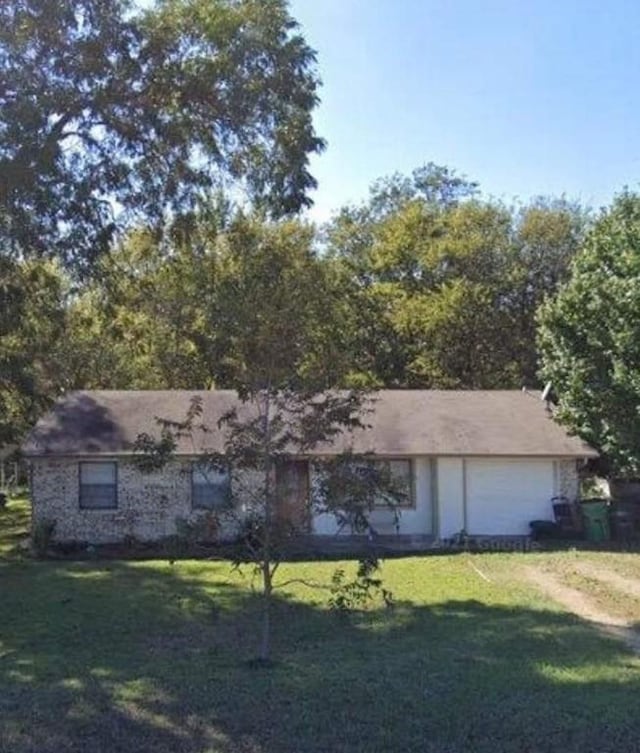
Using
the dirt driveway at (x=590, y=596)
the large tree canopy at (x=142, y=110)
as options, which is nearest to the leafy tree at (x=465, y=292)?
the dirt driveway at (x=590, y=596)

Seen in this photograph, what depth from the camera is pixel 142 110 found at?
15.2m

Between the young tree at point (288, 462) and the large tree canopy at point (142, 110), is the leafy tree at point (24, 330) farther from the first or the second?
the young tree at point (288, 462)

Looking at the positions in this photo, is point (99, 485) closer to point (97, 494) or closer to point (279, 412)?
point (97, 494)

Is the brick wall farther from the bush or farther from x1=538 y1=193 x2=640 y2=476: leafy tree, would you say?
x1=538 y1=193 x2=640 y2=476: leafy tree

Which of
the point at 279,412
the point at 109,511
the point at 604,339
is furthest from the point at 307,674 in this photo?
the point at 109,511

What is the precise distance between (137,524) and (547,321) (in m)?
11.5

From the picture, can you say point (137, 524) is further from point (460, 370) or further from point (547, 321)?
point (460, 370)

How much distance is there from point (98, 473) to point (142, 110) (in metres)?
11.7

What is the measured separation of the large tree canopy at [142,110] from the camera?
13.3 m

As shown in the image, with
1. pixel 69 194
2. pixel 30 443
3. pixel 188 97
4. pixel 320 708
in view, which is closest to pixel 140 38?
pixel 188 97

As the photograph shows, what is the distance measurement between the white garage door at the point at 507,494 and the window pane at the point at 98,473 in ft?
29.4

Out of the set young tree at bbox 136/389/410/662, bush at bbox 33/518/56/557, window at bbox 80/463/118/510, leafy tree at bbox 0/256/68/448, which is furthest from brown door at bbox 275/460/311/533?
window at bbox 80/463/118/510

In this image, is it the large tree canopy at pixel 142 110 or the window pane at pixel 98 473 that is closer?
the large tree canopy at pixel 142 110

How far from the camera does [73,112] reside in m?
14.4
